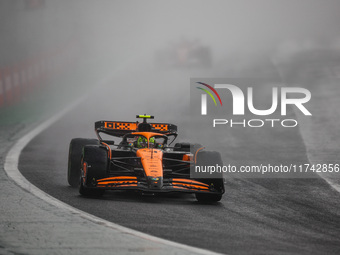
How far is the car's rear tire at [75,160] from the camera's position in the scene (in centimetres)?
1158

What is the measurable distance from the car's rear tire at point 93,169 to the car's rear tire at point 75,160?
82 centimetres

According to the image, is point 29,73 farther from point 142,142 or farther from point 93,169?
point 93,169

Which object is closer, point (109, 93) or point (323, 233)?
point (323, 233)

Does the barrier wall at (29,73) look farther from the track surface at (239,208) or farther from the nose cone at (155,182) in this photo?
the nose cone at (155,182)

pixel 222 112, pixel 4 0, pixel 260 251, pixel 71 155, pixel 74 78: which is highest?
pixel 4 0

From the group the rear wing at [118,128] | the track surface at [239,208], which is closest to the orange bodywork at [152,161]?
the track surface at [239,208]

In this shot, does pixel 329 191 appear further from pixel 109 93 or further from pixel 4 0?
pixel 4 0

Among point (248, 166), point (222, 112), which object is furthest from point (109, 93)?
point (248, 166)

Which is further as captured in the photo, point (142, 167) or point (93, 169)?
point (142, 167)

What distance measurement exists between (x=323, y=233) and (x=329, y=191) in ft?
11.8

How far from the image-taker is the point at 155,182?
33.6 ft

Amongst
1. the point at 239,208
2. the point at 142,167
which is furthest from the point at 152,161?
the point at 239,208

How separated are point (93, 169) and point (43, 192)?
0.86 metres

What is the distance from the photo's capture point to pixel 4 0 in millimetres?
36750
